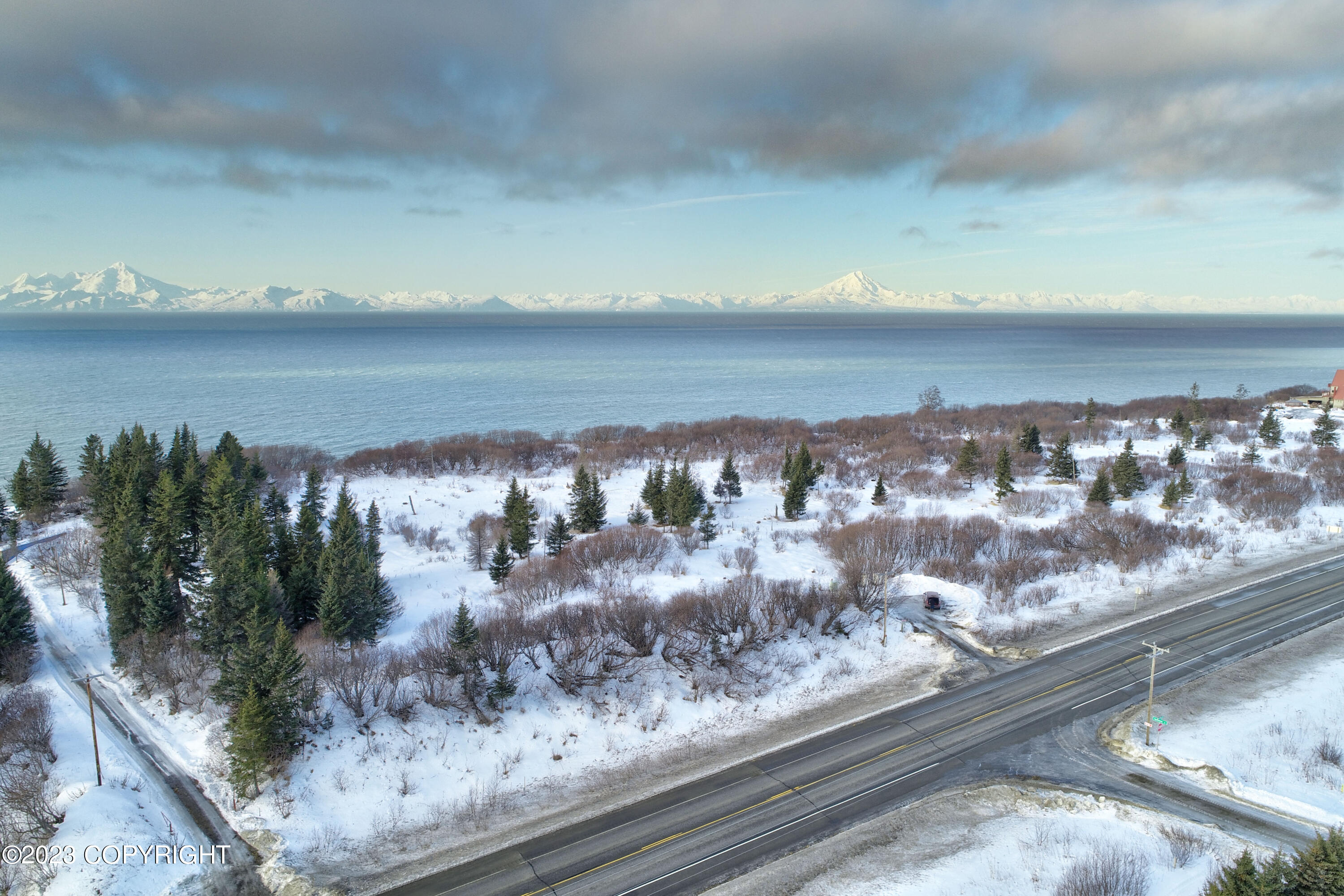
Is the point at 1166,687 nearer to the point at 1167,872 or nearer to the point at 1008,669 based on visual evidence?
the point at 1008,669

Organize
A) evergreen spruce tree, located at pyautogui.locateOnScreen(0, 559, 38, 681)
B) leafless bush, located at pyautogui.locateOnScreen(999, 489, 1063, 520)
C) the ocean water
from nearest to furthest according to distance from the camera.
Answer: evergreen spruce tree, located at pyautogui.locateOnScreen(0, 559, 38, 681)
leafless bush, located at pyautogui.locateOnScreen(999, 489, 1063, 520)
the ocean water

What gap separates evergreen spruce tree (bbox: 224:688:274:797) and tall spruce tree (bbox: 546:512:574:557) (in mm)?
20669

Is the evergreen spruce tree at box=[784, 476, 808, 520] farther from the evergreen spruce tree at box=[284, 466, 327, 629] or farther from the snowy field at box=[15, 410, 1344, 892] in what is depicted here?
the evergreen spruce tree at box=[284, 466, 327, 629]

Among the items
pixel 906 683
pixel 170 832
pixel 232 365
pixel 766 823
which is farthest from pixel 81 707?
pixel 232 365

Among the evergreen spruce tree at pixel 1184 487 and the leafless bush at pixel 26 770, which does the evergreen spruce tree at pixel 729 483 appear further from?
the leafless bush at pixel 26 770

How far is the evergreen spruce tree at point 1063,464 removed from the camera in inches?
2554

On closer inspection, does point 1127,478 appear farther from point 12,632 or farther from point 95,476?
point 95,476

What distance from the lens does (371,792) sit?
920 inches

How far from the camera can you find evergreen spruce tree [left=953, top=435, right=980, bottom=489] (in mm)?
63438

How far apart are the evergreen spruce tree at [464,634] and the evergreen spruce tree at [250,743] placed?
6.72 metres

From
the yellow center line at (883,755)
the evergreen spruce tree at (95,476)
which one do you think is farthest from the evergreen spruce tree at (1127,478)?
the evergreen spruce tree at (95,476)

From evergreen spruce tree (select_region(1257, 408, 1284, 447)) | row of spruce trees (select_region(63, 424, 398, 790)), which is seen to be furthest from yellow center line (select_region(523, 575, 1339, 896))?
evergreen spruce tree (select_region(1257, 408, 1284, 447))

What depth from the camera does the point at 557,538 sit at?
43250 mm

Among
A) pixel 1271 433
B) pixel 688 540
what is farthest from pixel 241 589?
pixel 1271 433
